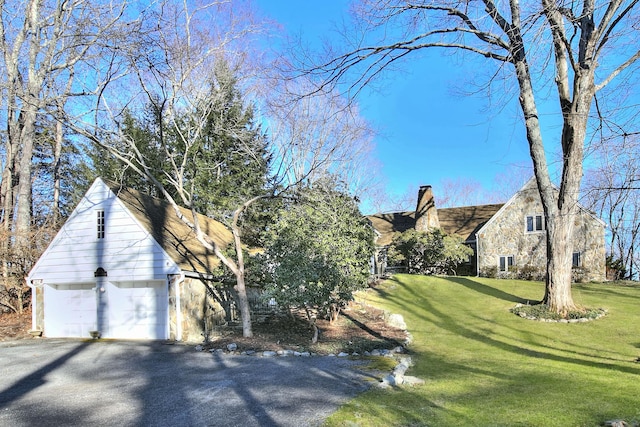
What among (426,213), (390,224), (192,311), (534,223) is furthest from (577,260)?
(192,311)

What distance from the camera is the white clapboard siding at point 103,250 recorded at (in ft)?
44.4

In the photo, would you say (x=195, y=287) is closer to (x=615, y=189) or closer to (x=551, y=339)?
(x=551, y=339)

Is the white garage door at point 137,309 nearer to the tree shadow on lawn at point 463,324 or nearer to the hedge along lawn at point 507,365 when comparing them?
the hedge along lawn at point 507,365

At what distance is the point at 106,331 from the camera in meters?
14.1

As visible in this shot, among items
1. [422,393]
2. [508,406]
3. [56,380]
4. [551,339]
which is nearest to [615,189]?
[508,406]

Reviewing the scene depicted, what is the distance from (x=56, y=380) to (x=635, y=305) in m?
18.2

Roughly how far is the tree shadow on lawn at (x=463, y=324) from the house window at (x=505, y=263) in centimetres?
451

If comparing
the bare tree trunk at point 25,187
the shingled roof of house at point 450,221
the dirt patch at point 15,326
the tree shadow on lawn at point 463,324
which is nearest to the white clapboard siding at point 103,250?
the dirt patch at point 15,326

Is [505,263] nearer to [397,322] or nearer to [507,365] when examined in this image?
[397,322]

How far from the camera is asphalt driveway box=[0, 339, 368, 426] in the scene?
5.69m

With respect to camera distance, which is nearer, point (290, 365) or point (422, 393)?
point (422, 393)

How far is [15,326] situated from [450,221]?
27.3 metres

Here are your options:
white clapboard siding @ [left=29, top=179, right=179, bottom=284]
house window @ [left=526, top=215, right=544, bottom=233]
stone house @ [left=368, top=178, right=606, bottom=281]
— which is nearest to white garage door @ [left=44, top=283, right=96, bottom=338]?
white clapboard siding @ [left=29, top=179, right=179, bottom=284]

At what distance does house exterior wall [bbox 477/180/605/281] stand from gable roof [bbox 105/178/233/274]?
710 inches
